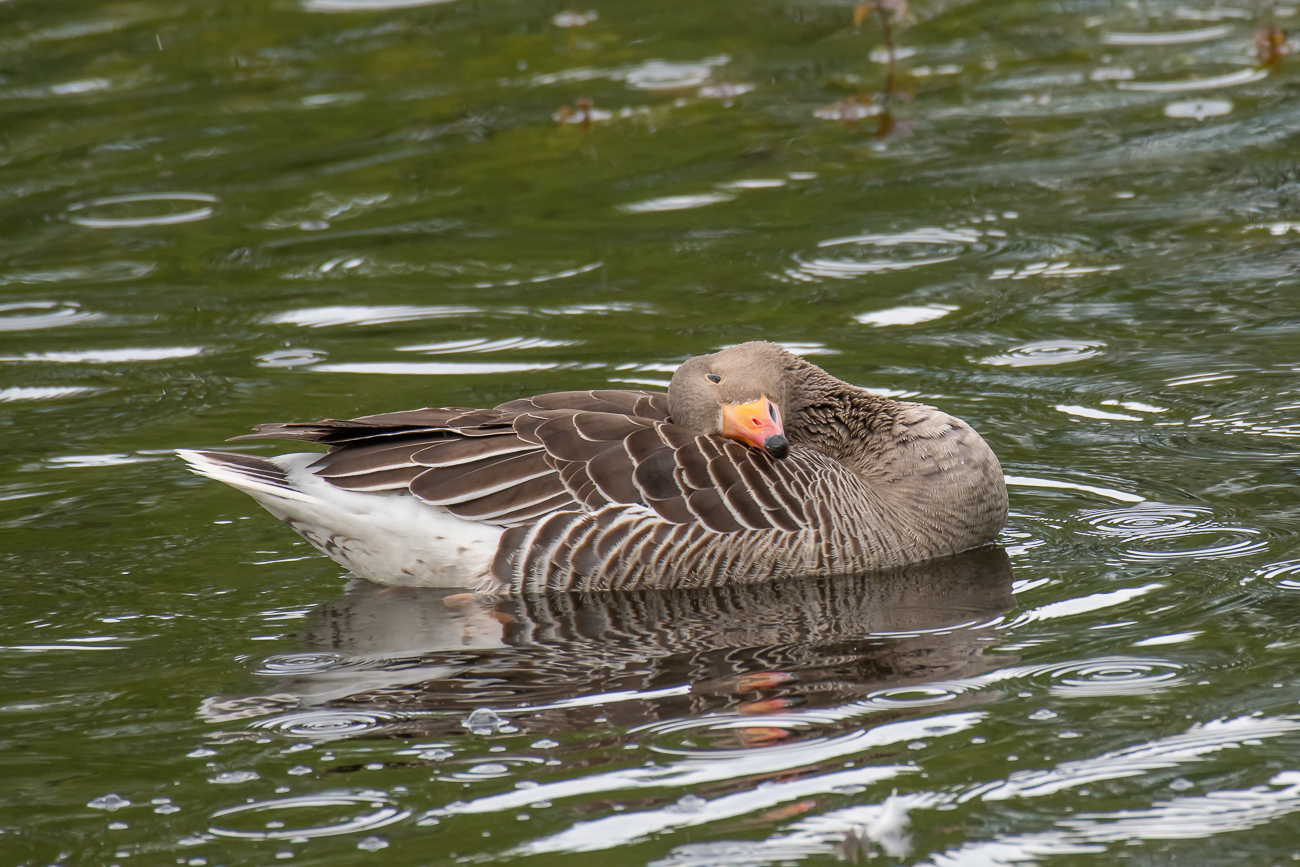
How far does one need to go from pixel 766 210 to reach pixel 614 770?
822 centimetres

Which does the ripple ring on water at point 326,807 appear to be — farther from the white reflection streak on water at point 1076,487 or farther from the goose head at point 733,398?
the white reflection streak on water at point 1076,487

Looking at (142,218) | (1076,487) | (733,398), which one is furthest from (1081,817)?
(142,218)

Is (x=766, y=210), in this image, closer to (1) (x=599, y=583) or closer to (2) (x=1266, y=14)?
(1) (x=599, y=583)

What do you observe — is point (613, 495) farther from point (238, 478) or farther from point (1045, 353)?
point (1045, 353)

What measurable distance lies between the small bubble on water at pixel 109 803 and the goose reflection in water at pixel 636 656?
0.63 metres

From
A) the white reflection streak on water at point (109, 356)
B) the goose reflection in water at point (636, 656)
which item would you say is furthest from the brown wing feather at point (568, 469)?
the white reflection streak on water at point (109, 356)

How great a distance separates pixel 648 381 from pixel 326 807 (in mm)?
5094

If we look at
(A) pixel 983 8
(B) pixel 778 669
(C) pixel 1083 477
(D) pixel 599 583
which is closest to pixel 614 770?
(B) pixel 778 669

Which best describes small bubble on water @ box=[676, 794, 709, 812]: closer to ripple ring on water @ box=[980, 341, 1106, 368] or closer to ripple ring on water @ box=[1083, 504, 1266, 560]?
ripple ring on water @ box=[1083, 504, 1266, 560]

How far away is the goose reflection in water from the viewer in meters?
6.28

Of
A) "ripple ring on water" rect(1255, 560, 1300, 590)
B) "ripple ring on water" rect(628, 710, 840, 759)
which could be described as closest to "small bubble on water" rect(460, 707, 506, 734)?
"ripple ring on water" rect(628, 710, 840, 759)

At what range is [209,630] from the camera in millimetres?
7312

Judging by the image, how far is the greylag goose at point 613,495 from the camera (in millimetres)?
7801

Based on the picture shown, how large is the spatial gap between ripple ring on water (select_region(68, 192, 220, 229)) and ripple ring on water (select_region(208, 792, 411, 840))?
9306 millimetres
